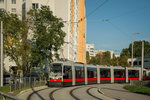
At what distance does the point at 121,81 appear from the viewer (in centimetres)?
3547

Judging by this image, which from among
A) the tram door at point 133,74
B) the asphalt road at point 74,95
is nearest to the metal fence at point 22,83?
the asphalt road at point 74,95

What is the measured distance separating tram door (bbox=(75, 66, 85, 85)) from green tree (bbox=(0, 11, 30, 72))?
6.33m

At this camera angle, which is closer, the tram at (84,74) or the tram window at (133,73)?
the tram at (84,74)

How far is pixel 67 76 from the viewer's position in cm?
2406

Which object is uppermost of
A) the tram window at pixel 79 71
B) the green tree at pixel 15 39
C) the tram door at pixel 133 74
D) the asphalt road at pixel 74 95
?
the green tree at pixel 15 39

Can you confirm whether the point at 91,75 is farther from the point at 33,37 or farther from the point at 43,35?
the point at 33,37

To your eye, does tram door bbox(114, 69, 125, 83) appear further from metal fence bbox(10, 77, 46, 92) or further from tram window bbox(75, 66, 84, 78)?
metal fence bbox(10, 77, 46, 92)

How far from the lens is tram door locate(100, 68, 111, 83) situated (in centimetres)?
3192

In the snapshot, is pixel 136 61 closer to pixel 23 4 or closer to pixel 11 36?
pixel 23 4

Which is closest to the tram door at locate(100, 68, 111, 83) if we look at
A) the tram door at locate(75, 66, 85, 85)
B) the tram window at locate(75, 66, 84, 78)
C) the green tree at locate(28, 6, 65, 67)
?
the tram door at locate(75, 66, 85, 85)

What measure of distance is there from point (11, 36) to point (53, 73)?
6.96m

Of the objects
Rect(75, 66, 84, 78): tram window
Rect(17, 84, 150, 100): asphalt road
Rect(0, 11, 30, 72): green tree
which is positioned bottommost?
Rect(17, 84, 150, 100): asphalt road

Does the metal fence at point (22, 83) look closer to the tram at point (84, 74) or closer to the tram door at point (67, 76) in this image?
the tram at point (84, 74)

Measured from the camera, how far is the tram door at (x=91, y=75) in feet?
94.6
